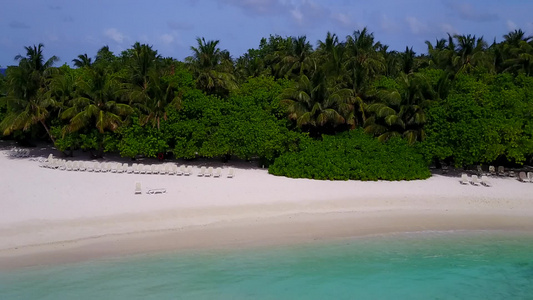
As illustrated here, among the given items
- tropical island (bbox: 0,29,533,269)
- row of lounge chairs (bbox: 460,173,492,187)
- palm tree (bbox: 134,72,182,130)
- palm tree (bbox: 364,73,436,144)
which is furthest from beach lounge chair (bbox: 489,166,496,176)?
palm tree (bbox: 134,72,182,130)

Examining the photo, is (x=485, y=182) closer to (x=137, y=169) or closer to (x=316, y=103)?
(x=316, y=103)

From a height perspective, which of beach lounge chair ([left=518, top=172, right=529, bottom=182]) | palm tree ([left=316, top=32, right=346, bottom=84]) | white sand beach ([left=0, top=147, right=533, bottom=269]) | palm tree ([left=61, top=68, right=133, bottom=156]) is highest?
palm tree ([left=316, top=32, right=346, bottom=84])

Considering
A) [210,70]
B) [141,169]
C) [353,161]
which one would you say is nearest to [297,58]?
[210,70]

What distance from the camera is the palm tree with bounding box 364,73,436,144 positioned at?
2688cm

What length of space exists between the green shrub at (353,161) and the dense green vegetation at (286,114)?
6cm

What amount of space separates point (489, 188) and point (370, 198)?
6.97 meters

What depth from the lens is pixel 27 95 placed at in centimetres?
3098

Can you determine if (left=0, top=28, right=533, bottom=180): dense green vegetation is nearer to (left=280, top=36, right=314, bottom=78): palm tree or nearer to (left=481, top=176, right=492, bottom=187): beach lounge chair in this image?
(left=481, top=176, right=492, bottom=187): beach lounge chair

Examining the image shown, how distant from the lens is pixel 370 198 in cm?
2162

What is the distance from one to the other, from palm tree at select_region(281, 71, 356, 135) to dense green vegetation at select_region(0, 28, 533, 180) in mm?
65

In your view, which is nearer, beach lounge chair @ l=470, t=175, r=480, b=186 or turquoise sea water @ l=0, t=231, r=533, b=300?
turquoise sea water @ l=0, t=231, r=533, b=300

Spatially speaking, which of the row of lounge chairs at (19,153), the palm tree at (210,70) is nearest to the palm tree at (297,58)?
the palm tree at (210,70)

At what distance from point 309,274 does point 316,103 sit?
1477cm

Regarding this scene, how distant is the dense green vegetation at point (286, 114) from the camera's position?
2512cm
